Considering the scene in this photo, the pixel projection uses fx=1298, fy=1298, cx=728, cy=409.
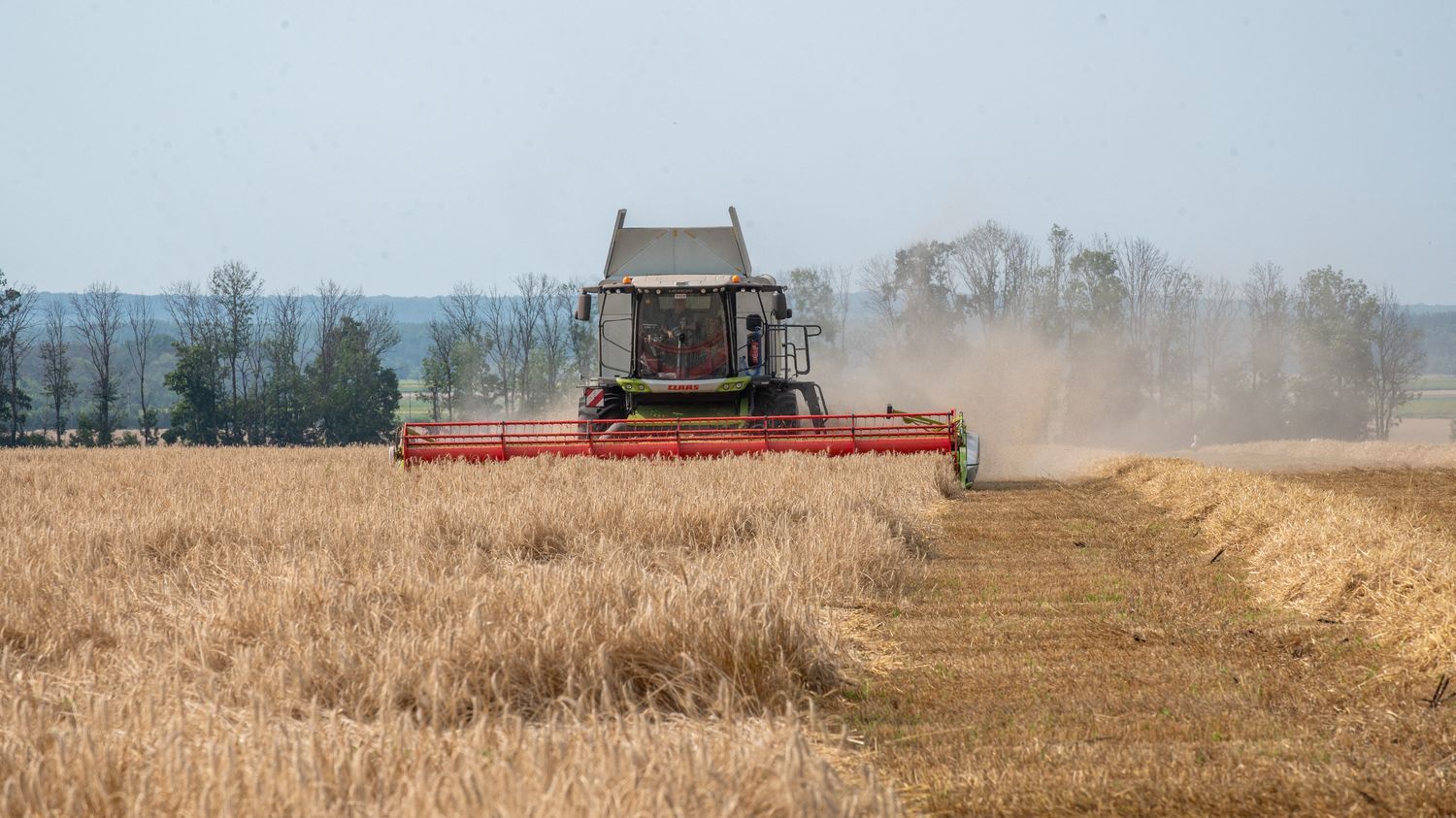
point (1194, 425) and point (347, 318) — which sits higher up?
point (347, 318)

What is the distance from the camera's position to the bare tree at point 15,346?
5072cm

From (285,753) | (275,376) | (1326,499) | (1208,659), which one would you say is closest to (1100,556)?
(1326,499)

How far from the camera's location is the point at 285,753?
2852mm

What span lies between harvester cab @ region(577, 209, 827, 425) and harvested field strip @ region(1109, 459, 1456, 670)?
6.56 metres

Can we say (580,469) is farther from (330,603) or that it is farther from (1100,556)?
(330,603)

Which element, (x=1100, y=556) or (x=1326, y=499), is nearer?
(x=1100, y=556)

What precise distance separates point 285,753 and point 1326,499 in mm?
8690

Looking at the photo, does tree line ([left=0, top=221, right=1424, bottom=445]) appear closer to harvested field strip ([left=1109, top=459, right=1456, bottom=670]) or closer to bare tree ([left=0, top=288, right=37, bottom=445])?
bare tree ([left=0, top=288, right=37, bottom=445])

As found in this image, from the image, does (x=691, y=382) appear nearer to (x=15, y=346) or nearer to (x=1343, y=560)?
(x=1343, y=560)

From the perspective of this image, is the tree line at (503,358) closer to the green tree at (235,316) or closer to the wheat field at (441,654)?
the green tree at (235,316)

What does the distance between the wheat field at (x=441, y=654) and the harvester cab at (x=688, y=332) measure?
21.2ft

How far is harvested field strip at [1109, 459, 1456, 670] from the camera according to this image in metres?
5.31

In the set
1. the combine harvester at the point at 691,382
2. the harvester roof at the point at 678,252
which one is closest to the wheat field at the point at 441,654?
the combine harvester at the point at 691,382

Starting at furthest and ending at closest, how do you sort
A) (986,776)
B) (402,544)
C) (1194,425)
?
(1194,425) → (402,544) → (986,776)
